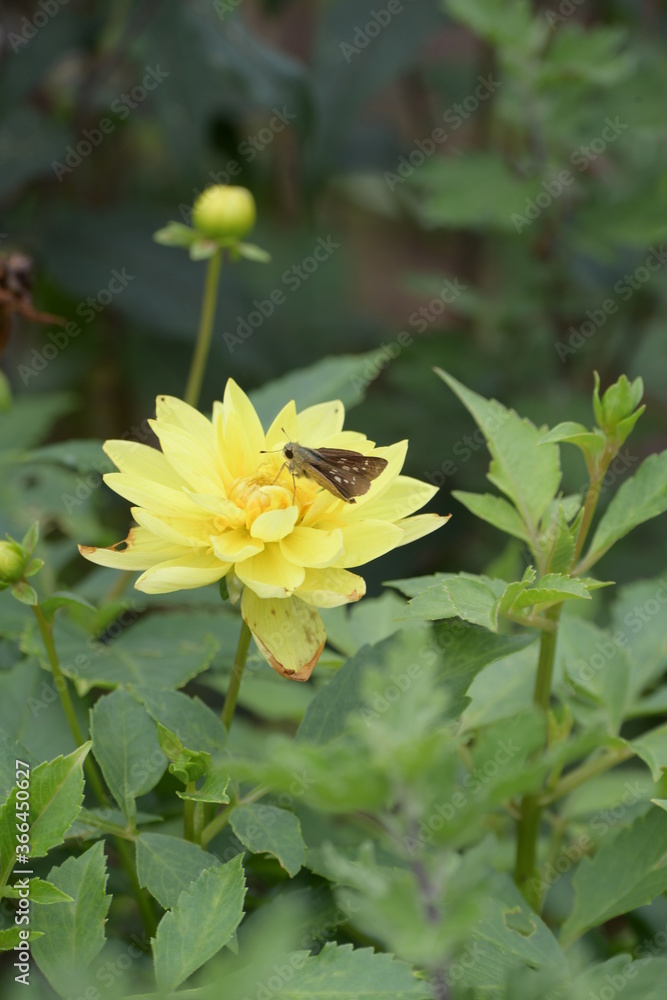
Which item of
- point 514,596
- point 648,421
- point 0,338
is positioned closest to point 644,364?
point 648,421

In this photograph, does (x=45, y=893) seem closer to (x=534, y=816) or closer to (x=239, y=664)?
(x=239, y=664)

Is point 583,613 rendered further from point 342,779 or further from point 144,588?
point 342,779

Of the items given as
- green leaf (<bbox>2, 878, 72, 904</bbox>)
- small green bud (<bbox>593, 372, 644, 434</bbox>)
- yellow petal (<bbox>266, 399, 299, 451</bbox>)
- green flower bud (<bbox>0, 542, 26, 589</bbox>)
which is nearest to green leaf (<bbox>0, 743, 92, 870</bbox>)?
green leaf (<bbox>2, 878, 72, 904</bbox>)

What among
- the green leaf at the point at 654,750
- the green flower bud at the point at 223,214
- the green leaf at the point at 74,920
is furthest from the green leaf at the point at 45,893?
the green flower bud at the point at 223,214

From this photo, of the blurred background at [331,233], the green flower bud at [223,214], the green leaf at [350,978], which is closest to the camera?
the green leaf at [350,978]

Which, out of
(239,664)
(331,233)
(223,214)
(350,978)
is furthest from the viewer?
(331,233)

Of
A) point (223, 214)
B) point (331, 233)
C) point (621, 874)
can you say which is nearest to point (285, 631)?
point (621, 874)

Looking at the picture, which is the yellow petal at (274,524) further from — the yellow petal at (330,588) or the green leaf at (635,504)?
the green leaf at (635,504)
